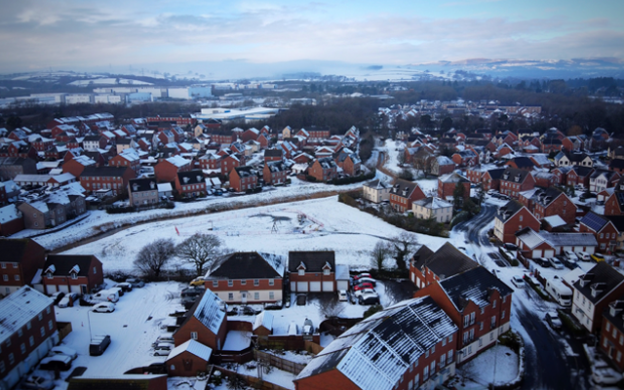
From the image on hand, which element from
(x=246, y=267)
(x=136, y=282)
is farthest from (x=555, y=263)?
(x=136, y=282)

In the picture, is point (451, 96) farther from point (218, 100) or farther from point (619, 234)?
point (619, 234)

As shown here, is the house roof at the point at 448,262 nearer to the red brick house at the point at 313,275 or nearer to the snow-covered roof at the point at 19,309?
the red brick house at the point at 313,275

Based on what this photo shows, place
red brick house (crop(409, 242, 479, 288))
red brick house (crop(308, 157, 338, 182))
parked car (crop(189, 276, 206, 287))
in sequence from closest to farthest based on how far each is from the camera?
red brick house (crop(409, 242, 479, 288)) < parked car (crop(189, 276, 206, 287)) < red brick house (crop(308, 157, 338, 182))

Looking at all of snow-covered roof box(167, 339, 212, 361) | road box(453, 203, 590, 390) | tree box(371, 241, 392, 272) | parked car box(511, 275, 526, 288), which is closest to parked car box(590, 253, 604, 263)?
parked car box(511, 275, 526, 288)

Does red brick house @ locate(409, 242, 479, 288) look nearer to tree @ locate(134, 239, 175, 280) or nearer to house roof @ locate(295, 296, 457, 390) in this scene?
house roof @ locate(295, 296, 457, 390)

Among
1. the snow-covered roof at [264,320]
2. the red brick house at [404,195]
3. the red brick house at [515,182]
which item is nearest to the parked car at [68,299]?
the snow-covered roof at [264,320]

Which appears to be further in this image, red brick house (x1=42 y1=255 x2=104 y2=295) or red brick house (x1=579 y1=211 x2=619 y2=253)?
red brick house (x1=579 y1=211 x2=619 y2=253)

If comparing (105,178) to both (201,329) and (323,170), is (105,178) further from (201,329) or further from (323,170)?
(201,329)
